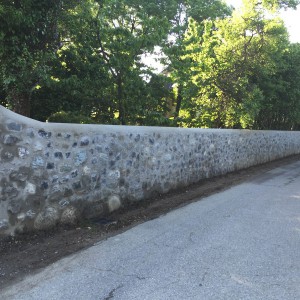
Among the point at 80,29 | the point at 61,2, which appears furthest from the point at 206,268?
the point at 80,29

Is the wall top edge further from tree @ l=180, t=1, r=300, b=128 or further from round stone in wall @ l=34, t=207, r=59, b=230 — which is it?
tree @ l=180, t=1, r=300, b=128

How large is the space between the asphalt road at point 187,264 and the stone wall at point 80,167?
93cm

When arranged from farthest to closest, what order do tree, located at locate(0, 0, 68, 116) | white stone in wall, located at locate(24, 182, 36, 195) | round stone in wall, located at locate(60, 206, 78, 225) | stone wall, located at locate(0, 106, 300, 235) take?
tree, located at locate(0, 0, 68, 116) → round stone in wall, located at locate(60, 206, 78, 225) → white stone in wall, located at locate(24, 182, 36, 195) → stone wall, located at locate(0, 106, 300, 235)

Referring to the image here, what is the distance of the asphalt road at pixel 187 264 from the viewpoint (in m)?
3.42

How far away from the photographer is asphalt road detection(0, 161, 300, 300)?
3424 mm

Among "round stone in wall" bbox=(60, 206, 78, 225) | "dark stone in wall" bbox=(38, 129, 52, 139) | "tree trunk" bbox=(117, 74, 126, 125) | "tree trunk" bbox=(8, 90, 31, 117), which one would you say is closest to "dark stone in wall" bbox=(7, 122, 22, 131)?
"dark stone in wall" bbox=(38, 129, 52, 139)

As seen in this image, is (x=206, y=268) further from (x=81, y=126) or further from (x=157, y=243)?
(x=81, y=126)

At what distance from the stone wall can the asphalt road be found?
930 millimetres

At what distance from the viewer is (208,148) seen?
33.1 ft

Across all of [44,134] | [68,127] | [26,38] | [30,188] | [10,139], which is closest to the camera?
[10,139]

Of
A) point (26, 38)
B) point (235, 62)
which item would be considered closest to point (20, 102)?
point (26, 38)

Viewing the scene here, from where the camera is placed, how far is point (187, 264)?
13.5ft

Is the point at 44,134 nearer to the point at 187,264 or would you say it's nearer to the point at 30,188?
the point at 30,188

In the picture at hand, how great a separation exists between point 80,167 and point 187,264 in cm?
240
